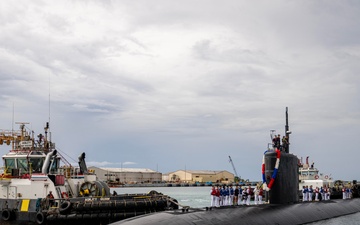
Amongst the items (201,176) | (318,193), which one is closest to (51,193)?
→ (318,193)

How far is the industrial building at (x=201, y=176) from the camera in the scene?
147750mm

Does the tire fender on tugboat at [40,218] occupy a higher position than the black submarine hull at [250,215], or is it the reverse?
the black submarine hull at [250,215]

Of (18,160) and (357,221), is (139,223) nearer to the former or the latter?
(18,160)

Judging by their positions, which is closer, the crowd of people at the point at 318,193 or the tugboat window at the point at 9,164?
the tugboat window at the point at 9,164

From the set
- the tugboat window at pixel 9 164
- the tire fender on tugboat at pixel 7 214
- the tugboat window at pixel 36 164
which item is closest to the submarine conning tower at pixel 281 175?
the tugboat window at pixel 36 164

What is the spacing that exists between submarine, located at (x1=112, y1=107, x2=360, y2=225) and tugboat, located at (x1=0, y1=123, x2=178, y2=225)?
3908mm

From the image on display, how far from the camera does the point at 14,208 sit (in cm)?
2075

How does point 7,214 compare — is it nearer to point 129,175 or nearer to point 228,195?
point 228,195

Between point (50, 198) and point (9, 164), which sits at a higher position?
point (9, 164)

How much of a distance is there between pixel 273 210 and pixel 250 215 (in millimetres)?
2049

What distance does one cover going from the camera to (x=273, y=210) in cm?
1942

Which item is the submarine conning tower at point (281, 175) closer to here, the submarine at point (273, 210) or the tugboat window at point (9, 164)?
the submarine at point (273, 210)

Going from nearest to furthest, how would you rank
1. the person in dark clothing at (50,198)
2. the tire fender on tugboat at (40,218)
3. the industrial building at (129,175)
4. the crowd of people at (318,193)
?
the tire fender on tugboat at (40,218), the person in dark clothing at (50,198), the crowd of people at (318,193), the industrial building at (129,175)

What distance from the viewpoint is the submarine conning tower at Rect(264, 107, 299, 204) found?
20.6m
